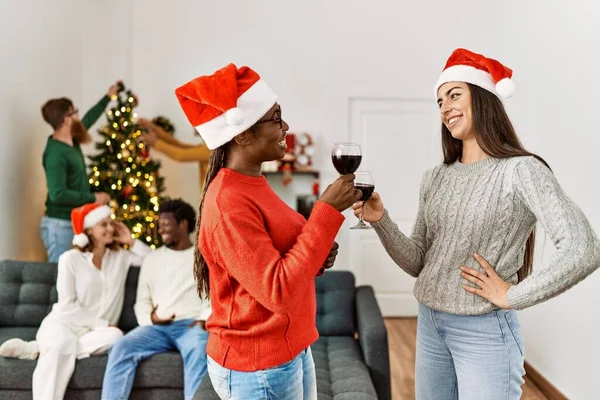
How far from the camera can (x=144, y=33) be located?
5.90m

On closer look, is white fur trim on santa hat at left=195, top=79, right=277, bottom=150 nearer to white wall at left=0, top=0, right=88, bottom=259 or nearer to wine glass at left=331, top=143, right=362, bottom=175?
wine glass at left=331, top=143, right=362, bottom=175

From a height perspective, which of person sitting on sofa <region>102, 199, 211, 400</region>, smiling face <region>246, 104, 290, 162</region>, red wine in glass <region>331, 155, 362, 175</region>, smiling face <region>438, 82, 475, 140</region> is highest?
smiling face <region>438, 82, 475, 140</region>

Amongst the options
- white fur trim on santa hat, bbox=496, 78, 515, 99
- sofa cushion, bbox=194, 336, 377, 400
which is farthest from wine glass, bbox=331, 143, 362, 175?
sofa cushion, bbox=194, 336, 377, 400

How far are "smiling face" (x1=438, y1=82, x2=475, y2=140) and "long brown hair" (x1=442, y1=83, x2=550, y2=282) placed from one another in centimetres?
1

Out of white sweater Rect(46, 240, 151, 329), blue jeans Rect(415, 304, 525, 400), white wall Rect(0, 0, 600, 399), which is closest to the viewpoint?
blue jeans Rect(415, 304, 525, 400)

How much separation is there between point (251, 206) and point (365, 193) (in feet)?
1.38

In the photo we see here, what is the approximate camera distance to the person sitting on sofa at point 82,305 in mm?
2980

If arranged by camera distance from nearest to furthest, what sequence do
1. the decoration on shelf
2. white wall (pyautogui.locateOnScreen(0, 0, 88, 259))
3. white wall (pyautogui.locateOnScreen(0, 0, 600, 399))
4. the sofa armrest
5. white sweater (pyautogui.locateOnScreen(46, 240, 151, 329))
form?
the sofa armrest
white sweater (pyautogui.locateOnScreen(46, 240, 151, 329))
white wall (pyautogui.locateOnScreen(0, 0, 88, 259))
the decoration on shelf
white wall (pyautogui.locateOnScreen(0, 0, 600, 399))

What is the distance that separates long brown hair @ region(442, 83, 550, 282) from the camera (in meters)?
1.66

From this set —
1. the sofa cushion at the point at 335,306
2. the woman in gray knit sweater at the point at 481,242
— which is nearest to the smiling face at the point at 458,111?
the woman in gray knit sweater at the point at 481,242

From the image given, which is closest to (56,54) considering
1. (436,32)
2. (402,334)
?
(436,32)

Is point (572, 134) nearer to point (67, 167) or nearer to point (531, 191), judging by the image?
point (531, 191)

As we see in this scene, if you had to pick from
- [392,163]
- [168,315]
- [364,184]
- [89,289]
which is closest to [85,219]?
[89,289]

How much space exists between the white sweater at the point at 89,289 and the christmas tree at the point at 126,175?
1.24m
